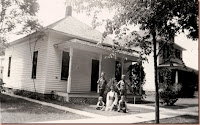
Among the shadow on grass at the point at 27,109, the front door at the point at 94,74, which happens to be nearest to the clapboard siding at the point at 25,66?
the shadow on grass at the point at 27,109

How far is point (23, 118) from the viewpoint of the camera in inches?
306

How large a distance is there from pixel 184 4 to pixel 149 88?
19.6 metres

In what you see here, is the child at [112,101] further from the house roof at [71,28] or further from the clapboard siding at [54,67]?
the house roof at [71,28]

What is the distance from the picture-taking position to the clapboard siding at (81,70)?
604 inches

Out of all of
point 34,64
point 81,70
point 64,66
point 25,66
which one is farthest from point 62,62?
point 25,66

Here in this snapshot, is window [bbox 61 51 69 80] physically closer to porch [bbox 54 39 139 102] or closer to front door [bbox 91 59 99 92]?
porch [bbox 54 39 139 102]

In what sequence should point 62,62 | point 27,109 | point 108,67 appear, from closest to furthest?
point 27,109
point 62,62
point 108,67

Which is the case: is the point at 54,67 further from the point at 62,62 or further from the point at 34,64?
the point at 34,64

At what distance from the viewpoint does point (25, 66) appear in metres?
17.2

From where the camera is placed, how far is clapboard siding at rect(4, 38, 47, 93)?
14.6 m

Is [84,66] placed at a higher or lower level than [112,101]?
higher

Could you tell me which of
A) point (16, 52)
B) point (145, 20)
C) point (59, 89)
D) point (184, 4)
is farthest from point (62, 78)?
point (184, 4)

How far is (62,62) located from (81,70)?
158cm

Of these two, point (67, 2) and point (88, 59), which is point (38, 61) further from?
point (67, 2)
